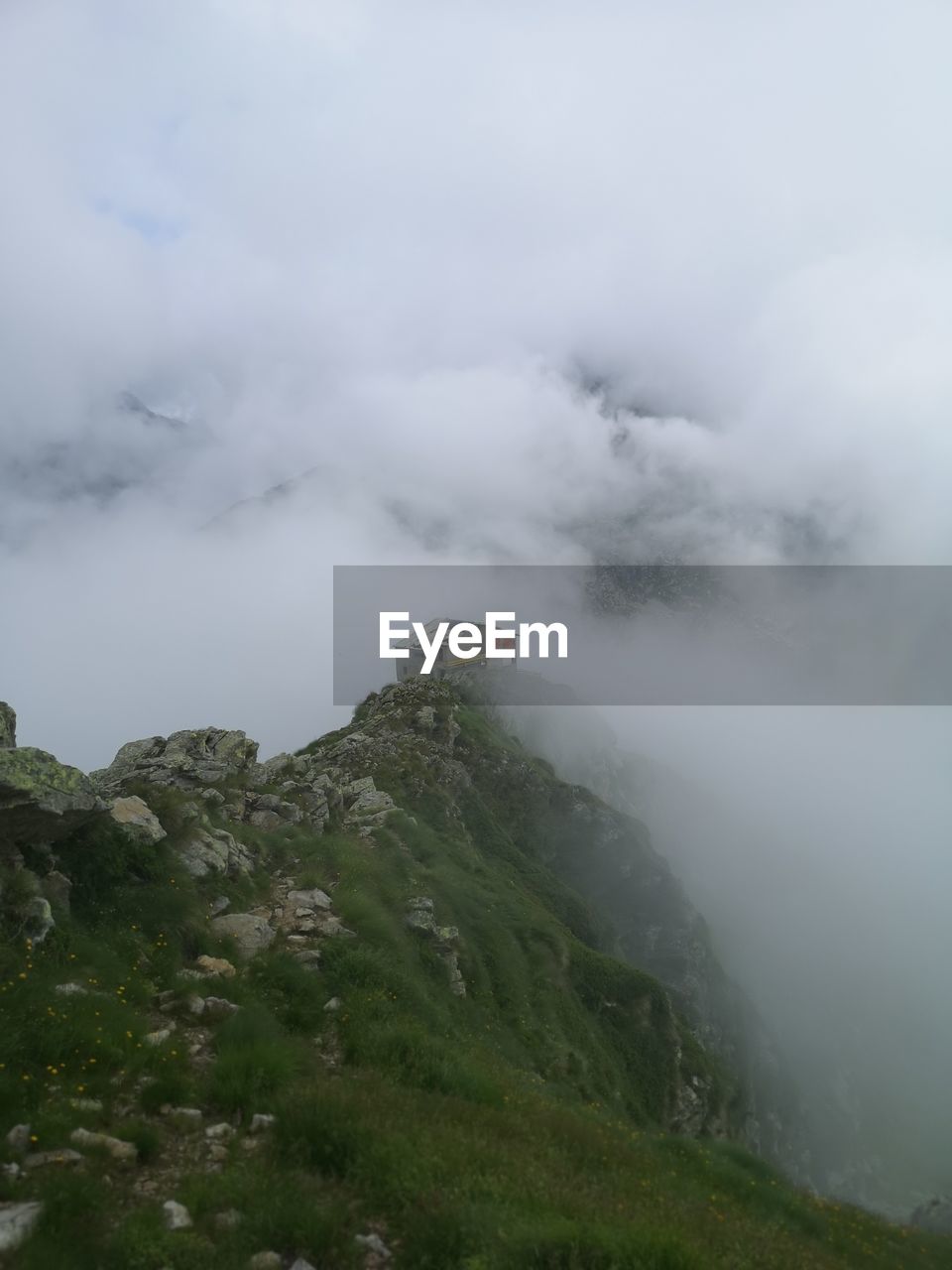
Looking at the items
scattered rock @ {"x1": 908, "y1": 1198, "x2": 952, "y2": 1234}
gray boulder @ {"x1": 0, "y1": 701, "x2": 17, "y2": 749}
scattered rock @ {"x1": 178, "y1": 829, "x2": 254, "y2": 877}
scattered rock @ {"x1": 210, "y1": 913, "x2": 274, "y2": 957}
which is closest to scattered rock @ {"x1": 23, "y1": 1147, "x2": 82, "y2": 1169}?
scattered rock @ {"x1": 210, "y1": 913, "x2": 274, "y2": 957}

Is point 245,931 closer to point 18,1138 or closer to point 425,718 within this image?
point 18,1138

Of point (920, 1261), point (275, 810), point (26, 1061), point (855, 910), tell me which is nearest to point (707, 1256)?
point (26, 1061)

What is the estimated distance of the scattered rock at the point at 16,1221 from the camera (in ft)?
23.1

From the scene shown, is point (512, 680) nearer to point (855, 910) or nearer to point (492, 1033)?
point (492, 1033)

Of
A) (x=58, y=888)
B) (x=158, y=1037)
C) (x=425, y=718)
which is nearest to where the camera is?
(x=158, y=1037)

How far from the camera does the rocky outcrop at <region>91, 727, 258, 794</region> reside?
2564 centimetres

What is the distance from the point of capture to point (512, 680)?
91.8m

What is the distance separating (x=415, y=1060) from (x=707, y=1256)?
614cm

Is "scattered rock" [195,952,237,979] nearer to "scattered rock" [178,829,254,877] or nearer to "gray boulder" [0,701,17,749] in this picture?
"scattered rock" [178,829,254,877]

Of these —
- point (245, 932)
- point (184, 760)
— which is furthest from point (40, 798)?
point (184, 760)

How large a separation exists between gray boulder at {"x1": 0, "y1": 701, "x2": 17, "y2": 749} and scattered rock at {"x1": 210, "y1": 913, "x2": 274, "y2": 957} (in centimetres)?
621

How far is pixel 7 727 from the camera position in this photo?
55.3 ft

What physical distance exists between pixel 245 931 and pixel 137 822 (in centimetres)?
363

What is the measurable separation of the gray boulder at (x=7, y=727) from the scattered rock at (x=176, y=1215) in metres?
11.5
